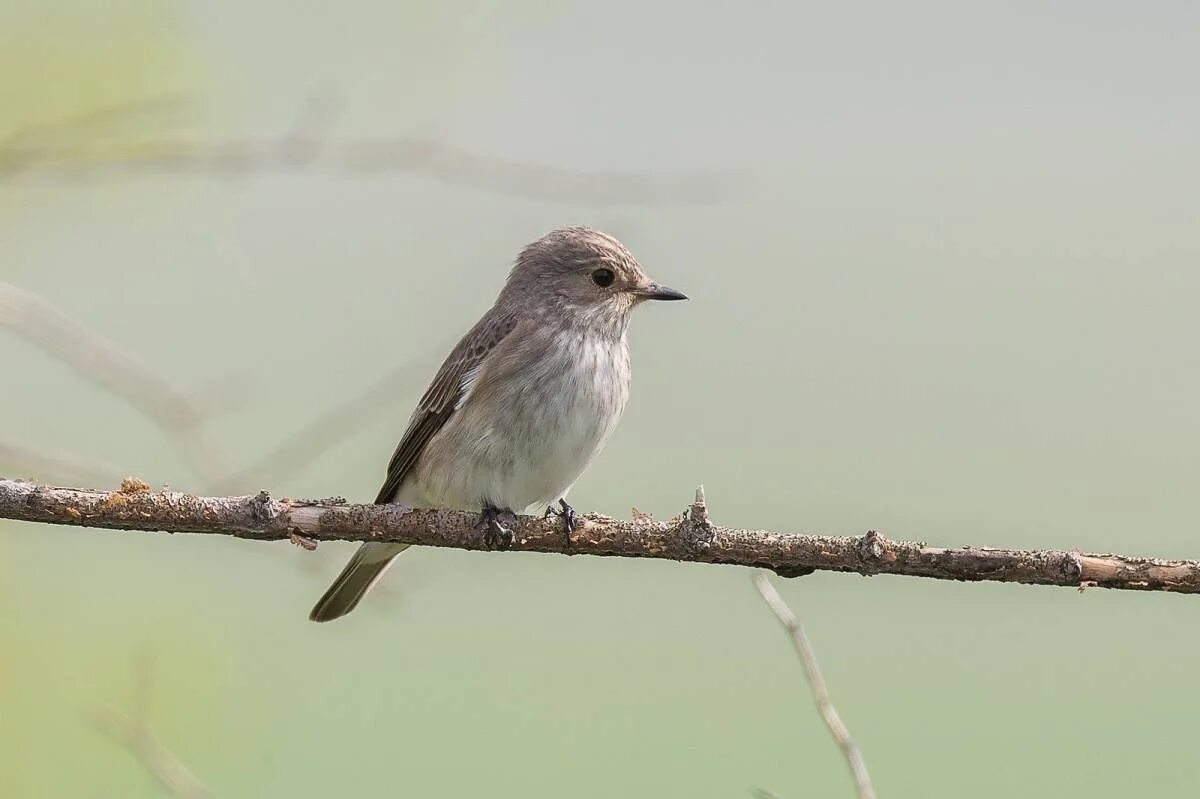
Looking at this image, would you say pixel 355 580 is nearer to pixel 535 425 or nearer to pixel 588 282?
pixel 535 425

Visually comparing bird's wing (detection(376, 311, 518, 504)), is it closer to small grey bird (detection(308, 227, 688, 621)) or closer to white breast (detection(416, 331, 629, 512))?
small grey bird (detection(308, 227, 688, 621))

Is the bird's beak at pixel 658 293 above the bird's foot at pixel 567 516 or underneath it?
above

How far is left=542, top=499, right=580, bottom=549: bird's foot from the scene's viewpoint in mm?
3230

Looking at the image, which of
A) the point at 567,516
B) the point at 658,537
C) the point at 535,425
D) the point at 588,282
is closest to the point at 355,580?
the point at 535,425

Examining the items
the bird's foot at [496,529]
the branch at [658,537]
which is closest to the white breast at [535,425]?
the bird's foot at [496,529]

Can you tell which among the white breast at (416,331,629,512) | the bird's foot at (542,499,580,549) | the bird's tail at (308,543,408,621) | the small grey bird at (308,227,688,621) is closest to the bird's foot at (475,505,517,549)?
the small grey bird at (308,227,688,621)

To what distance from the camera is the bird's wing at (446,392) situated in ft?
13.8

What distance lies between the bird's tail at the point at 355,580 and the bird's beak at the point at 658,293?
1245mm

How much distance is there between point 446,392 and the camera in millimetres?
4266

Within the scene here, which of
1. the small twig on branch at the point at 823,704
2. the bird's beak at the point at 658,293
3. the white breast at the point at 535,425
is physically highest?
the bird's beak at the point at 658,293

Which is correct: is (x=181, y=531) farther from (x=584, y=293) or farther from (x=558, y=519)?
(x=584, y=293)

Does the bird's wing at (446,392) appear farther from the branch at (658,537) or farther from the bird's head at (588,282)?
the branch at (658,537)

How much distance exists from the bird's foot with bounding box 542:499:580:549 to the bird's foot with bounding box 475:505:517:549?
131mm

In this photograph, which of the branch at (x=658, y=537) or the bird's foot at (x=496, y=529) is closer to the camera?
the branch at (x=658, y=537)
